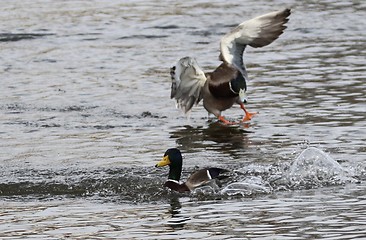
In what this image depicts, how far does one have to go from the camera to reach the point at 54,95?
645 inches

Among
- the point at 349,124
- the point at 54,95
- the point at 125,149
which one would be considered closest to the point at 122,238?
the point at 125,149

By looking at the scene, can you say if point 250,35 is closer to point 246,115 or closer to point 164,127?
point 246,115

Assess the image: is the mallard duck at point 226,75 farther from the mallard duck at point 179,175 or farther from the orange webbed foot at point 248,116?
the mallard duck at point 179,175

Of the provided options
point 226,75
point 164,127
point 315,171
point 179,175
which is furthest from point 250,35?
point 179,175

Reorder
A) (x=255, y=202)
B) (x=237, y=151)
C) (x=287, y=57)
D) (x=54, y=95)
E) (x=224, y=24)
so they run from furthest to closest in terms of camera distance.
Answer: (x=224, y=24) → (x=287, y=57) → (x=54, y=95) → (x=237, y=151) → (x=255, y=202)

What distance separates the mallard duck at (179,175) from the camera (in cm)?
1029

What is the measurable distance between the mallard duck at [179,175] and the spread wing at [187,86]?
3.74 metres

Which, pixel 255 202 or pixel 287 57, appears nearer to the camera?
pixel 255 202

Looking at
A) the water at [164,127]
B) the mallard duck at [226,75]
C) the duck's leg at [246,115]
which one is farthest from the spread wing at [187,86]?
the duck's leg at [246,115]

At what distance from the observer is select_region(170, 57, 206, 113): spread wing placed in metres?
14.3

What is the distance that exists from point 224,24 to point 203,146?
32.5 ft

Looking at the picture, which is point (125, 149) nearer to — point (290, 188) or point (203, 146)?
point (203, 146)

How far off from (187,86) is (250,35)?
1049 millimetres

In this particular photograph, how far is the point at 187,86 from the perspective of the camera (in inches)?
576
